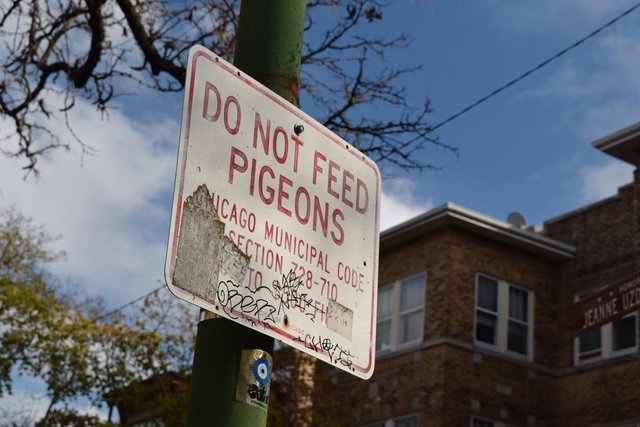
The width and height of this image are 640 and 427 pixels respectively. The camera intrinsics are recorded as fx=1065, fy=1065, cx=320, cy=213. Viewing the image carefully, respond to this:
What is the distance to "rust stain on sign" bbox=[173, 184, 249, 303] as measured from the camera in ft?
8.18

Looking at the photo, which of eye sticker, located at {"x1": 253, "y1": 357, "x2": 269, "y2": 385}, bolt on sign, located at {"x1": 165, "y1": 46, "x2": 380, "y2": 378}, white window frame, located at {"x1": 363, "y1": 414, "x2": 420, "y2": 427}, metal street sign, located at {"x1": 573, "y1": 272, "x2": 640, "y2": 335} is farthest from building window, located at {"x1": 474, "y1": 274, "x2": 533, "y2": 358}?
eye sticker, located at {"x1": 253, "y1": 357, "x2": 269, "y2": 385}

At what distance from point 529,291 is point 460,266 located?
2227mm

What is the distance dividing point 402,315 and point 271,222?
23.8m

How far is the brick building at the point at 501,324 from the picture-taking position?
24234mm

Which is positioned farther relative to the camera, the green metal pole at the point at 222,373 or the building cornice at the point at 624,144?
the building cornice at the point at 624,144

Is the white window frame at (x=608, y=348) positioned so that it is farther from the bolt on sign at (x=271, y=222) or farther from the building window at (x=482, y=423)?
the bolt on sign at (x=271, y=222)

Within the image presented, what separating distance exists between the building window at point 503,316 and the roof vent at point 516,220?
2504mm

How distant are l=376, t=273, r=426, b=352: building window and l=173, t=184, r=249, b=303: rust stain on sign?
2319cm

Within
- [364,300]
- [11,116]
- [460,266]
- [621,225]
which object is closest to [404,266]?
[460,266]

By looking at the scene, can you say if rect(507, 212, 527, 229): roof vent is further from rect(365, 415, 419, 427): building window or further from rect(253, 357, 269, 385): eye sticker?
rect(253, 357, 269, 385): eye sticker

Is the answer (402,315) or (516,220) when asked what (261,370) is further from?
(516,220)

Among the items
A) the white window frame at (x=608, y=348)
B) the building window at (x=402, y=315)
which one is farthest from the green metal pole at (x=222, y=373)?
the building window at (x=402, y=315)

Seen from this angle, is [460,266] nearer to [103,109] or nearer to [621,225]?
[621,225]

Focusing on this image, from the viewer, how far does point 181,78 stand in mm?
8336
